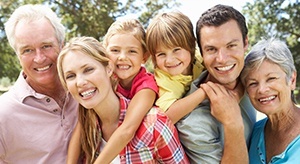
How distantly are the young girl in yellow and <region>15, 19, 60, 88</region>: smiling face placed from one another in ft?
2.45

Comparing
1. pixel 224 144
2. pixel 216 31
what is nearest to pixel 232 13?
pixel 216 31

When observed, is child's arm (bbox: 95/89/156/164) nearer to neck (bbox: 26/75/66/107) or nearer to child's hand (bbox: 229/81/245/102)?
child's hand (bbox: 229/81/245/102)

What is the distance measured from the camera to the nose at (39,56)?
2.89m

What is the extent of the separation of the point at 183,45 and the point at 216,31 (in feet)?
0.83

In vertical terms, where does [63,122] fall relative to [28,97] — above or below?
below

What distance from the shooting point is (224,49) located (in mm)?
2688

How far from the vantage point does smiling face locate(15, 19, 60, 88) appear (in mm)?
2879

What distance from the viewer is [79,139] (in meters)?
2.82

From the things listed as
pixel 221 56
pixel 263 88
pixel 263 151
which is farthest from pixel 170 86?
pixel 263 151

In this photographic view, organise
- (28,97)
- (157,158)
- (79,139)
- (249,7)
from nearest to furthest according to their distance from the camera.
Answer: (157,158) → (79,139) → (28,97) → (249,7)


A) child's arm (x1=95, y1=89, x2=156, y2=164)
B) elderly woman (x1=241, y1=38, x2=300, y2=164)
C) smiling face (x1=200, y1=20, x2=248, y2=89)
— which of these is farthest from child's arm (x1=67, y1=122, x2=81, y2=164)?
elderly woman (x1=241, y1=38, x2=300, y2=164)

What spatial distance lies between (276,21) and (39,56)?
2374 centimetres

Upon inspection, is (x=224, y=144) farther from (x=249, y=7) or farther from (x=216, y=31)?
(x=249, y=7)

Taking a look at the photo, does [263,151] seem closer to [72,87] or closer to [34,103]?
[72,87]
